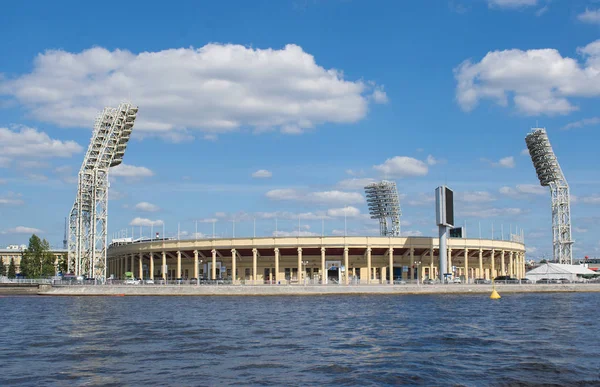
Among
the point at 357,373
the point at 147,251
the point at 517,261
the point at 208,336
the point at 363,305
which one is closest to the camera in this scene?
the point at 357,373

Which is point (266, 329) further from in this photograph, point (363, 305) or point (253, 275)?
Answer: point (253, 275)

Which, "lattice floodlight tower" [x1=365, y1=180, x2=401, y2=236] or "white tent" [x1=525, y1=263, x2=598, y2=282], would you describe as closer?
"white tent" [x1=525, y1=263, x2=598, y2=282]

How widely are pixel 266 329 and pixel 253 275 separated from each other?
74.8 meters

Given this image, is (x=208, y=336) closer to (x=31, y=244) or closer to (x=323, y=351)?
(x=323, y=351)

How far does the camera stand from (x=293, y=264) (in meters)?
122

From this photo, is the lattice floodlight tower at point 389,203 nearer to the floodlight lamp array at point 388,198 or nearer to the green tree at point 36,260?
the floodlight lamp array at point 388,198

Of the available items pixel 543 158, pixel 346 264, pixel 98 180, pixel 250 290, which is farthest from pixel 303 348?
pixel 543 158

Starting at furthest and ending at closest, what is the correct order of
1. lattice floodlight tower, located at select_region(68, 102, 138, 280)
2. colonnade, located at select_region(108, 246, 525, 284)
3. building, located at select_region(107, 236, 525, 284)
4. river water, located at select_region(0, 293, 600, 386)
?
lattice floodlight tower, located at select_region(68, 102, 138, 280) < colonnade, located at select_region(108, 246, 525, 284) < building, located at select_region(107, 236, 525, 284) < river water, located at select_region(0, 293, 600, 386)

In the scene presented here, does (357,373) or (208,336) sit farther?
(208,336)

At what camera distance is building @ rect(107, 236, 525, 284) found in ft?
380

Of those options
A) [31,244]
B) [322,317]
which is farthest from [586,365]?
[31,244]

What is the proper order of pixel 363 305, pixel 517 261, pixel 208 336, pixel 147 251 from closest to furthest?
pixel 208 336 → pixel 363 305 → pixel 147 251 → pixel 517 261

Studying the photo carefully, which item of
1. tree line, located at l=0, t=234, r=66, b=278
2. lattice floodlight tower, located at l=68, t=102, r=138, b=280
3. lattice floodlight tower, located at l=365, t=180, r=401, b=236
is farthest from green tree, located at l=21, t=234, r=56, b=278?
lattice floodlight tower, located at l=365, t=180, r=401, b=236

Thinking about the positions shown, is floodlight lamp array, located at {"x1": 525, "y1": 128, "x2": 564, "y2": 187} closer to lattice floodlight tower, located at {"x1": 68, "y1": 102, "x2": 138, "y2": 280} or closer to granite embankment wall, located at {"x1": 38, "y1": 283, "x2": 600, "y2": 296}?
granite embankment wall, located at {"x1": 38, "y1": 283, "x2": 600, "y2": 296}
